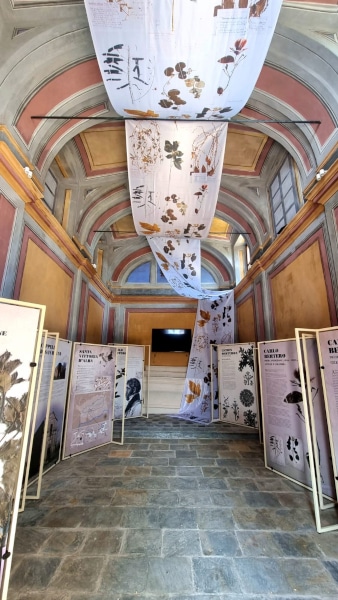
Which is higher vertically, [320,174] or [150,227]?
[150,227]

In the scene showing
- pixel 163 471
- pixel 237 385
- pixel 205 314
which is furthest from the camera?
pixel 205 314

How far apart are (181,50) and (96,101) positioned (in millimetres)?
1534

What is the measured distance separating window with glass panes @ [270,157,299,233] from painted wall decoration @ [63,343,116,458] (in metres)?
3.70

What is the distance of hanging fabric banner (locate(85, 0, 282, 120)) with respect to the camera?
7.16ft

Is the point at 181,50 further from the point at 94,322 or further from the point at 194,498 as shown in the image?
the point at 94,322

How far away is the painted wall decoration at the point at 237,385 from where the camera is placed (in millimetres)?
5004

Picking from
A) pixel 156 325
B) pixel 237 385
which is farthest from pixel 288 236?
pixel 156 325

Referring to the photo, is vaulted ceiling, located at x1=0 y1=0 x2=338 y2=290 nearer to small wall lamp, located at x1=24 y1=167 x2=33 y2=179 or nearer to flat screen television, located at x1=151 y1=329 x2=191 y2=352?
small wall lamp, located at x1=24 y1=167 x2=33 y2=179

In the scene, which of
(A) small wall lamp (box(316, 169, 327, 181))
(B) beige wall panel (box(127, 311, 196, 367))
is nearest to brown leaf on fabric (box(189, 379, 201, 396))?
(B) beige wall panel (box(127, 311, 196, 367))

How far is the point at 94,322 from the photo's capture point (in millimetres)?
6750

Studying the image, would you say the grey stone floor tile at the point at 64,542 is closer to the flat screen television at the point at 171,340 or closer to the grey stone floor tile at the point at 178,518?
the grey stone floor tile at the point at 178,518

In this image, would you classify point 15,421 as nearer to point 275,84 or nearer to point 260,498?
point 260,498

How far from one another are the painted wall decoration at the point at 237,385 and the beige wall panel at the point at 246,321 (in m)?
0.74

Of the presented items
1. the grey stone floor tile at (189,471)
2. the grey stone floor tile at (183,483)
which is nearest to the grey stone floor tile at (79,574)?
the grey stone floor tile at (183,483)
